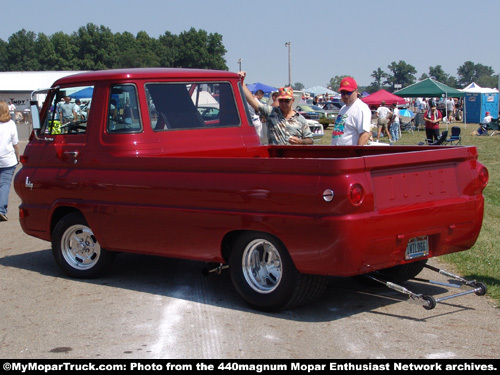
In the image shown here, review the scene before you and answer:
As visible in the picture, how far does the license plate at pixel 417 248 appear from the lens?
5.72 meters

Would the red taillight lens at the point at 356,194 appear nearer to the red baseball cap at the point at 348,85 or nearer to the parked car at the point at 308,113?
the red baseball cap at the point at 348,85

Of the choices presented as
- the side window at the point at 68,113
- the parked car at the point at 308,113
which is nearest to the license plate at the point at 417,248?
the side window at the point at 68,113

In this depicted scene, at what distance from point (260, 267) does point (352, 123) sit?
9.23 feet

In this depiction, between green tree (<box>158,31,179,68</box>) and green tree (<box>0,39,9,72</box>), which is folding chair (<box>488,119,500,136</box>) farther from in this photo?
green tree (<box>0,39,9,72</box>)

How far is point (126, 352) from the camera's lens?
197 inches

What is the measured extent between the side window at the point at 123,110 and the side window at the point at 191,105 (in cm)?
15

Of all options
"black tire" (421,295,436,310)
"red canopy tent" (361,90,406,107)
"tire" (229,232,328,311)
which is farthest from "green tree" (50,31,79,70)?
"black tire" (421,295,436,310)

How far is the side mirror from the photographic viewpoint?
7444mm

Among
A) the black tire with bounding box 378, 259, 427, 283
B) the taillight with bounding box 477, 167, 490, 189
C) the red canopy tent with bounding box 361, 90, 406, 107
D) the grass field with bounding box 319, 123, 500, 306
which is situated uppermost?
the red canopy tent with bounding box 361, 90, 406, 107

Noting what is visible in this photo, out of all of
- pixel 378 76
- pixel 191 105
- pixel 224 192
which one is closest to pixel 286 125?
pixel 191 105

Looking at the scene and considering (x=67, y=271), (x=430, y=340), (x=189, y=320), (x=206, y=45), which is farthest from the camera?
(x=206, y=45)

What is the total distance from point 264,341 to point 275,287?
27.5 inches
